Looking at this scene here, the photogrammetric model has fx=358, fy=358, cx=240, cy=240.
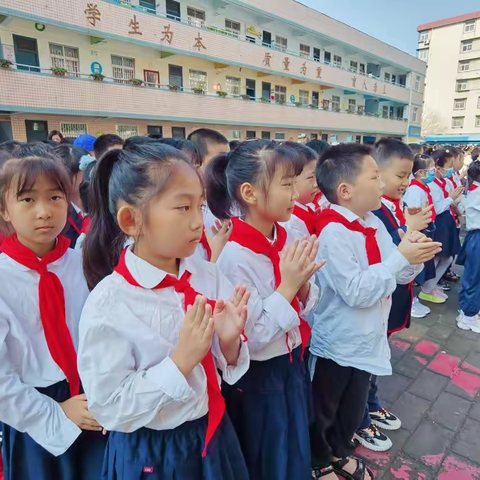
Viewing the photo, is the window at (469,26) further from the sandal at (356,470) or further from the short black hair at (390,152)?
the sandal at (356,470)

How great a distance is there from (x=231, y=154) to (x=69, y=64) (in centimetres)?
1086

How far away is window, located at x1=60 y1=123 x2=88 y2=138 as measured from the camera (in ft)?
33.7

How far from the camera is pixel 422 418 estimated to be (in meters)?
2.20

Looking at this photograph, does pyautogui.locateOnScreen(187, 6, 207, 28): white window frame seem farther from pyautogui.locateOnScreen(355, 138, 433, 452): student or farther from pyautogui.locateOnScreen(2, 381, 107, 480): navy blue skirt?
pyautogui.locateOnScreen(2, 381, 107, 480): navy blue skirt

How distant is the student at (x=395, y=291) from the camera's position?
1987 millimetres

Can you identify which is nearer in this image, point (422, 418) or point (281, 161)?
point (281, 161)

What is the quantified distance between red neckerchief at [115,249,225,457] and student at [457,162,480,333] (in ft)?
10.4

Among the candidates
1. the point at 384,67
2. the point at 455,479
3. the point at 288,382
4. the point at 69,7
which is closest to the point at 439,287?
the point at 455,479

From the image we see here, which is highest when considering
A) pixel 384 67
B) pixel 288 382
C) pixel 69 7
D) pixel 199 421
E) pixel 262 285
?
pixel 384 67

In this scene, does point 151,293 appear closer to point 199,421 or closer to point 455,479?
point 199,421

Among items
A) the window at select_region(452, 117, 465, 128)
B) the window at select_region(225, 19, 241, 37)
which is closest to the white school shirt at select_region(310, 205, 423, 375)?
the window at select_region(225, 19, 241, 37)

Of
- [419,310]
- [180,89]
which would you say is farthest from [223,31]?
[419,310]

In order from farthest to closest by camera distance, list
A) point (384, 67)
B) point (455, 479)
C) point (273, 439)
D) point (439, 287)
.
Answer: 1. point (384, 67)
2. point (439, 287)
3. point (455, 479)
4. point (273, 439)

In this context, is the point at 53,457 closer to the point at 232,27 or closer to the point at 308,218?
the point at 308,218
